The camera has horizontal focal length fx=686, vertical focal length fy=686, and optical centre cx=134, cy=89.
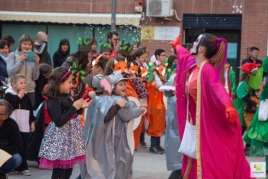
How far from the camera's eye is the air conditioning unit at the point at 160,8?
61.1ft

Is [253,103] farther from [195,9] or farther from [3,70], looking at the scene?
[195,9]

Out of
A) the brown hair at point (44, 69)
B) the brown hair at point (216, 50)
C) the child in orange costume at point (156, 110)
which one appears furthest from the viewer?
the child in orange costume at point (156, 110)

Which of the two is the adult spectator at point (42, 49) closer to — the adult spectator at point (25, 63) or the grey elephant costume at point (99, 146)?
the adult spectator at point (25, 63)

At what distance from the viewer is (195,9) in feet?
61.6

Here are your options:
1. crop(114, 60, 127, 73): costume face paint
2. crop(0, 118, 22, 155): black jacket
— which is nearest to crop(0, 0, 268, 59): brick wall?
crop(114, 60, 127, 73): costume face paint

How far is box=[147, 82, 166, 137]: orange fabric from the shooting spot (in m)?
12.1

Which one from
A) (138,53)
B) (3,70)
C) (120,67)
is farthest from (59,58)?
(120,67)

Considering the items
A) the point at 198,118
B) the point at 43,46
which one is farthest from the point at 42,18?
the point at 198,118

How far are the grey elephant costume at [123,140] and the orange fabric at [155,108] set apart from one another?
11.8ft

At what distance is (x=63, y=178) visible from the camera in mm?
7797

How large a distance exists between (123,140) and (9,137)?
54.5 inches

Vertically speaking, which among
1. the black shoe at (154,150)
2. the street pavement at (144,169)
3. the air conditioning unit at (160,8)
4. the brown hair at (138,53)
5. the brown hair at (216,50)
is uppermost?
the air conditioning unit at (160,8)

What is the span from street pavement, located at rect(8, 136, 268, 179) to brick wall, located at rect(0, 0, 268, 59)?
6.96 metres

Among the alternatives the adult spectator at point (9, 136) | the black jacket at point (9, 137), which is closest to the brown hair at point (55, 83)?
the adult spectator at point (9, 136)
